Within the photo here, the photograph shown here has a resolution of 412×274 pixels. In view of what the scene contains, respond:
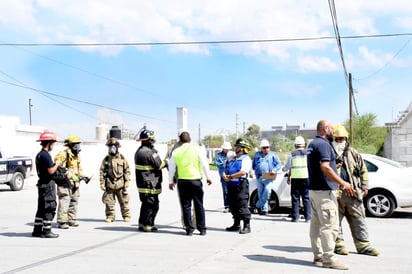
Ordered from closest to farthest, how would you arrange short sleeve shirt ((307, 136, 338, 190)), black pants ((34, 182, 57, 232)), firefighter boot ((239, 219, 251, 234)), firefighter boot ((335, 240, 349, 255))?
short sleeve shirt ((307, 136, 338, 190)), firefighter boot ((335, 240, 349, 255)), black pants ((34, 182, 57, 232)), firefighter boot ((239, 219, 251, 234))

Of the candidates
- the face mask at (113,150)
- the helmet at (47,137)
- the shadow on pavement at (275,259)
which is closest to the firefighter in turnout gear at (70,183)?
the face mask at (113,150)

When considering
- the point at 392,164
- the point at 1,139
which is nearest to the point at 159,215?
the point at 392,164

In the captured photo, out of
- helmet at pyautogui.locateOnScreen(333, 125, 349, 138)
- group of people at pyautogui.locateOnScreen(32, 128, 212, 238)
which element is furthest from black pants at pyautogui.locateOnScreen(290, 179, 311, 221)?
helmet at pyautogui.locateOnScreen(333, 125, 349, 138)

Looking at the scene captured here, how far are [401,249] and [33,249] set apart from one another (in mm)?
5616

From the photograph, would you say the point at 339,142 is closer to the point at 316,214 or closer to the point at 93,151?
the point at 316,214

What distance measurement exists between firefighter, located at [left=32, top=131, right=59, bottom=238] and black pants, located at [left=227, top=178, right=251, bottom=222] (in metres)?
3.13

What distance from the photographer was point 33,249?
7.82 metres

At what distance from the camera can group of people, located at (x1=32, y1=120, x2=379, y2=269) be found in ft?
21.9

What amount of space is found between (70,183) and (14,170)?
11.9m

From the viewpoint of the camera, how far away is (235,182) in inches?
366

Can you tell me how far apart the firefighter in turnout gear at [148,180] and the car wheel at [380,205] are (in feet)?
16.7

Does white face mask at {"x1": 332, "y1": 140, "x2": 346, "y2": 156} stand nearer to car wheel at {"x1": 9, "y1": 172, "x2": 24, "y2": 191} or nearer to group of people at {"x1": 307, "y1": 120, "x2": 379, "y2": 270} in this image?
group of people at {"x1": 307, "y1": 120, "x2": 379, "y2": 270}

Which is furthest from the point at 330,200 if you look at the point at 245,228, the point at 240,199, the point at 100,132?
the point at 100,132

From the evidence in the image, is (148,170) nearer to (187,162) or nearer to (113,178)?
(187,162)
